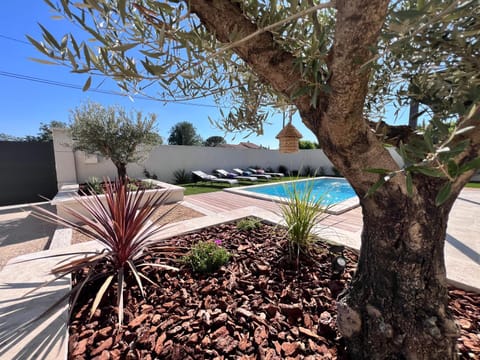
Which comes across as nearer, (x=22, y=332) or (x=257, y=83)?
(x=22, y=332)

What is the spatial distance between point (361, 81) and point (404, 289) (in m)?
1.21

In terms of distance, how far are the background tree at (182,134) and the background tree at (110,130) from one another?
20.1m

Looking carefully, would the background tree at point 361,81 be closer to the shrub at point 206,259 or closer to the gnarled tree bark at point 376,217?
the gnarled tree bark at point 376,217

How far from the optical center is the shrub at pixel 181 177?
13078 millimetres

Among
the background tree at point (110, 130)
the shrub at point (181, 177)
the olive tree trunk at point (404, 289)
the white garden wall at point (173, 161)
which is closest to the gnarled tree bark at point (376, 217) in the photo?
the olive tree trunk at point (404, 289)

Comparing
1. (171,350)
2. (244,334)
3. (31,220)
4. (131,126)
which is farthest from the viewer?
(131,126)

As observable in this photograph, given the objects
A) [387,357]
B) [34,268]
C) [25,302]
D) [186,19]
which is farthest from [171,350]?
[34,268]

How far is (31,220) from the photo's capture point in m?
5.53

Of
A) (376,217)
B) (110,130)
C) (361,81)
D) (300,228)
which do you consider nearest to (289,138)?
(300,228)

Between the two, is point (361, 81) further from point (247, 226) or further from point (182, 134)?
point (182, 134)

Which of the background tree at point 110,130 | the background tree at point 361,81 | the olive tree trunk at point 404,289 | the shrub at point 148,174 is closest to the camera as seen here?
the background tree at point 361,81

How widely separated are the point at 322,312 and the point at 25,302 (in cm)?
251

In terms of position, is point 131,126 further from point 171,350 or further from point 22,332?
point 171,350

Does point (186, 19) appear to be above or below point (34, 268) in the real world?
above
